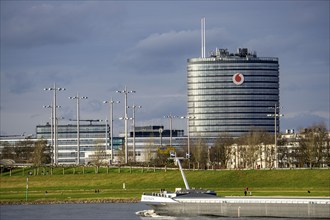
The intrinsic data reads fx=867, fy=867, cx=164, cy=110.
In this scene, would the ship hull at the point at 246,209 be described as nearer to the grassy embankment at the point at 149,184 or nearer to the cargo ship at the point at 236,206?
the cargo ship at the point at 236,206

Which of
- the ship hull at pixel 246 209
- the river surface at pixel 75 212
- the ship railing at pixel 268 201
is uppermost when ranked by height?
the ship railing at pixel 268 201

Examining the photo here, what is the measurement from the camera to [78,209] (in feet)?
415

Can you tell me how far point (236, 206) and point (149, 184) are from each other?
61.3 meters

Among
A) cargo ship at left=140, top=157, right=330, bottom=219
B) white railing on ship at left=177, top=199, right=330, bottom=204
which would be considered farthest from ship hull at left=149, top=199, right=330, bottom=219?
white railing on ship at left=177, top=199, right=330, bottom=204

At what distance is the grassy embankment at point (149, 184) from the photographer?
488 ft

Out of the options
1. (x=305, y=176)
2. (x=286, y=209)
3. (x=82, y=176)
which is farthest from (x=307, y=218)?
(x=82, y=176)

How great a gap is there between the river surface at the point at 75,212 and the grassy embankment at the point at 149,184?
365 inches

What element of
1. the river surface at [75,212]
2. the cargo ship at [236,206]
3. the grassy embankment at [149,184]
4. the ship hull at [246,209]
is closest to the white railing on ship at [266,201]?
the cargo ship at [236,206]

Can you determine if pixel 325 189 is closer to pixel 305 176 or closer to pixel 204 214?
pixel 305 176

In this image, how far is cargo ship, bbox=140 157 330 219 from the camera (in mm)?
108625

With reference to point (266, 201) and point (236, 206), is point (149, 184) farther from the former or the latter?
point (266, 201)

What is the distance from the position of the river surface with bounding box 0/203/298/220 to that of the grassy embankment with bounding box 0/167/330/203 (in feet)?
30.4

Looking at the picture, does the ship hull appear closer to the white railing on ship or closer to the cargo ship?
the cargo ship

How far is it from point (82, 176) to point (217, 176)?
3470 cm
